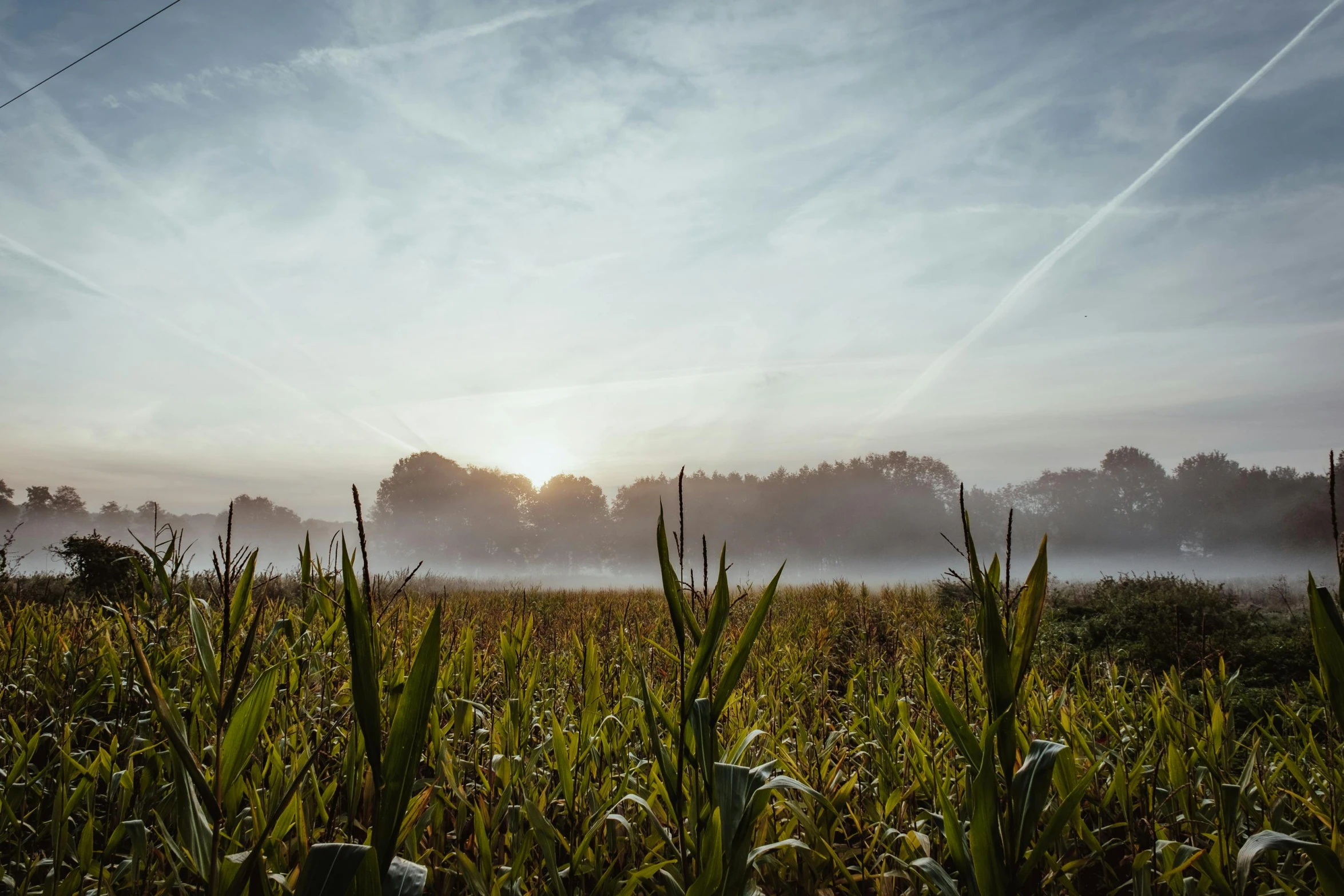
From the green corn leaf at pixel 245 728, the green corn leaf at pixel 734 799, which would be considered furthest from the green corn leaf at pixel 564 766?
the green corn leaf at pixel 245 728

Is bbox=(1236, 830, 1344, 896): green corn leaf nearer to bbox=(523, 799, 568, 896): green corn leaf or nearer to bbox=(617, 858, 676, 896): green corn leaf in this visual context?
bbox=(617, 858, 676, 896): green corn leaf

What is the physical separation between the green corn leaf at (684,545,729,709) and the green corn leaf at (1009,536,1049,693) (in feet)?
2.17

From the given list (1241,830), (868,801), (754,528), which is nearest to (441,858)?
(868,801)

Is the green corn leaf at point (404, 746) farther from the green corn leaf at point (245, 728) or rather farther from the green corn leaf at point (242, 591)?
the green corn leaf at point (242, 591)

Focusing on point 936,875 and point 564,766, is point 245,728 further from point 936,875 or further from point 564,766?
point 936,875

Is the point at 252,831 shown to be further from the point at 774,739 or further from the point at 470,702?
the point at 774,739

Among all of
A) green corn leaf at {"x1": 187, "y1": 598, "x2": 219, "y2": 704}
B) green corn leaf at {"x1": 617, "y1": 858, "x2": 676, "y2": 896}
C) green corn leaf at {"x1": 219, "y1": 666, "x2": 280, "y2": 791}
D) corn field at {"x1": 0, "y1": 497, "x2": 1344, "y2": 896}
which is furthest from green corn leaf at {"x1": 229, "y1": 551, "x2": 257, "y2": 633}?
green corn leaf at {"x1": 617, "y1": 858, "x2": 676, "y2": 896}

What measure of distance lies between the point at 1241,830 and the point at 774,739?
175cm

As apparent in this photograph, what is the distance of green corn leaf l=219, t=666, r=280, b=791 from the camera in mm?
1165

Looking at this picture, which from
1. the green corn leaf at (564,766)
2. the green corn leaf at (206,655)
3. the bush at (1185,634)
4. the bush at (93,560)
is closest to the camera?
the green corn leaf at (206,655)

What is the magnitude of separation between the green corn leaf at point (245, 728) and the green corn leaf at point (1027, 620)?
1537mm

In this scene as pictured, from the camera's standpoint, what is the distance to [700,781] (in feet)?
5.40

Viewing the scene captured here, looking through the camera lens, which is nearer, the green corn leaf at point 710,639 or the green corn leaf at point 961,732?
the green corn leaf at point 710,639

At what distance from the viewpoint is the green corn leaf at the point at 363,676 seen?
997 mm
